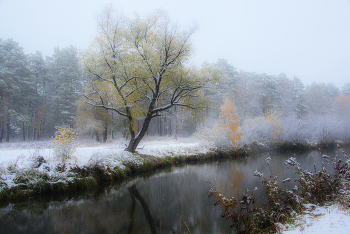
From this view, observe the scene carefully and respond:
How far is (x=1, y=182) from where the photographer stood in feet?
23.7

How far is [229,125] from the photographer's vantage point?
835 inches

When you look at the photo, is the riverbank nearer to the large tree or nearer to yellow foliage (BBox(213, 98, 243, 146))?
the large tree

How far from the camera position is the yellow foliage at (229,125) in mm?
20969

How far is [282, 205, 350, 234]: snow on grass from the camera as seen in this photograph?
353cm

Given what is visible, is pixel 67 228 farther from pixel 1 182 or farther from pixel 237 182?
pixel 237 182

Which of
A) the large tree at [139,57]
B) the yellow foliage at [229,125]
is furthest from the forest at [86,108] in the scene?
the large tree at [139,57]

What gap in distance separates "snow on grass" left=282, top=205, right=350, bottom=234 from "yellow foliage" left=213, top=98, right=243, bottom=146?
15944 millimetres

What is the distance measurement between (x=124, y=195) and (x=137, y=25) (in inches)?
414

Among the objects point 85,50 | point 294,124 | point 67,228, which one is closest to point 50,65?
point 85,50

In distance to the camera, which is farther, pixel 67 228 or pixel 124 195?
pixel 124 195

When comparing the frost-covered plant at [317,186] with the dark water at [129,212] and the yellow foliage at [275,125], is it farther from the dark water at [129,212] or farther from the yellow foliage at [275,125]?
the yellow foliage at [275,125]

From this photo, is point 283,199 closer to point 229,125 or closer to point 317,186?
point 317,186

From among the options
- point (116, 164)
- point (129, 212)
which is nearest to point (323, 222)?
point (129, 212)

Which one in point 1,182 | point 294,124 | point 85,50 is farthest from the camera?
point 294,124
